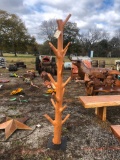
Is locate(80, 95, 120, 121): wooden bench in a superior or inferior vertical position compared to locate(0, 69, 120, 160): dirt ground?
superior

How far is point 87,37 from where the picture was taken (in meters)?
51.1

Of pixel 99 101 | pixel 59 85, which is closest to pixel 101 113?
pixel 99 101

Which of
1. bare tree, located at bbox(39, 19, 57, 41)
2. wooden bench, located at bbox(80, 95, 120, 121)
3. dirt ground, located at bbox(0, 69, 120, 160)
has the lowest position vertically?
dirt ground, located at bbox(0, 69, 120, 160)

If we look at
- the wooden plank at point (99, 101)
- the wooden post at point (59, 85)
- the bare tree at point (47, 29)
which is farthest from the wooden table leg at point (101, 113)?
the bare tree at point (47, 29)

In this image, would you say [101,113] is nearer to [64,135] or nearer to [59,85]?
[64,135]

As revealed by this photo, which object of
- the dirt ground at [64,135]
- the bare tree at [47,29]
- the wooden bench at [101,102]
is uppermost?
the bare tree at [47,29]

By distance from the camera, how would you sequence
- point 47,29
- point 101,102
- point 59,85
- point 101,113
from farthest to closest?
1. point 47,29
2. point 101,113
3. point 101,102
4. point 59,85

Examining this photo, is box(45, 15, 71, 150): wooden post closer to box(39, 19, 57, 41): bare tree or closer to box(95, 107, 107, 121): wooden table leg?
box(95, 107, 107, 121): wooden table leg

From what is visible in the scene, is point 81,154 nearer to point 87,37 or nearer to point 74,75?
point 74,75

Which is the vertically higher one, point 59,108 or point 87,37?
point 87,37

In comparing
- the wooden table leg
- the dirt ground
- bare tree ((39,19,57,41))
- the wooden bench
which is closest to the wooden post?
the dirt ground

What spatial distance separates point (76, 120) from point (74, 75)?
17.2ft

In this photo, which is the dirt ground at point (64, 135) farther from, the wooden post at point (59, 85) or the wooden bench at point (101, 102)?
the wooden post at point (59, 85)

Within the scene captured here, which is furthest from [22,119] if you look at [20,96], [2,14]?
[2,14]
